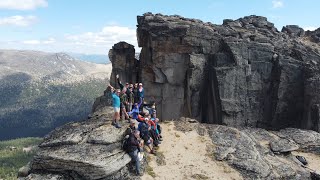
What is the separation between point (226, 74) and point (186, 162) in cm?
3943

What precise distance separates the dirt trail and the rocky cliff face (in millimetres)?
32295

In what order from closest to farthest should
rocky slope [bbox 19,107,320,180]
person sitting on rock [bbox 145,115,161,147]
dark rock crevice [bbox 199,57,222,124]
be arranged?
rocky slope [bbox 19,107,320,180] < person sitting on rock [bbox 145,115,161,147] < dark rock crevice [bbox 199,57,222,124]

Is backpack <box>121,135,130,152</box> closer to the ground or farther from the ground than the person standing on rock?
closer to the ground

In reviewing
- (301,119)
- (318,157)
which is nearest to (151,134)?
(318,157)

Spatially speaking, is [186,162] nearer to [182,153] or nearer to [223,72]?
[182,153]

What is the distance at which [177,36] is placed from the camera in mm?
86438

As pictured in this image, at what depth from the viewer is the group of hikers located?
4159 centimetres

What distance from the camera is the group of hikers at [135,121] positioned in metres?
41.6

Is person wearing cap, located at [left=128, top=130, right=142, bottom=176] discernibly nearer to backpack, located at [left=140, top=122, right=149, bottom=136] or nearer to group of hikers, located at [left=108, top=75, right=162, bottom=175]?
group of hikers, located at [left=108, top=75, right=162, bottom=175]

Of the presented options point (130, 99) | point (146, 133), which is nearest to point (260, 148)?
point (146, 133)

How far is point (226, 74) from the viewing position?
83188 mm

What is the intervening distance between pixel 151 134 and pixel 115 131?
5946 mm

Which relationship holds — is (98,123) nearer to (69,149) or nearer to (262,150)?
Result: (69,149)

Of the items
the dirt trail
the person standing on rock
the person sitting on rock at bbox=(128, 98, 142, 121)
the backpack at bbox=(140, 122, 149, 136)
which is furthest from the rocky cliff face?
the person standing on rock
